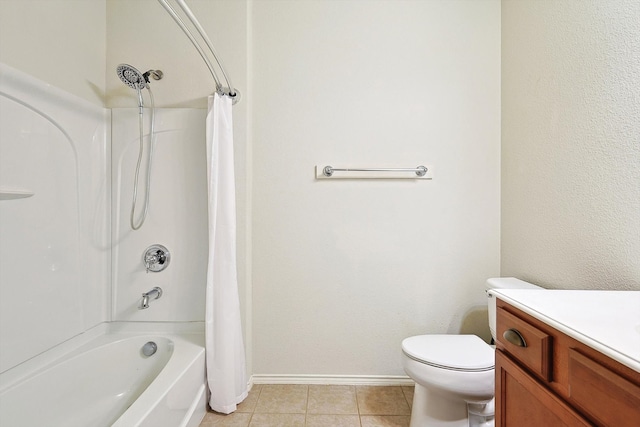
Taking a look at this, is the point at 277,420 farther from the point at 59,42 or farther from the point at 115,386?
the point at 59,42

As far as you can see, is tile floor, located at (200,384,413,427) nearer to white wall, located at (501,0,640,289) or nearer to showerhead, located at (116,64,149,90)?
white wall, located at (501,0,640,289)

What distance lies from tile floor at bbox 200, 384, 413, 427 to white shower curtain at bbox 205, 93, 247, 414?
10cm

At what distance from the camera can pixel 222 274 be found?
1.36m

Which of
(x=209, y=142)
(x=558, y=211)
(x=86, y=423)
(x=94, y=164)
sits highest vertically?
(x=209, y=142)

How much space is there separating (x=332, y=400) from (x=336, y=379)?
0.14 metres

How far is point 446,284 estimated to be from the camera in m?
1.60

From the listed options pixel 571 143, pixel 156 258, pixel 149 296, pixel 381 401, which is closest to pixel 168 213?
pixel 156 258

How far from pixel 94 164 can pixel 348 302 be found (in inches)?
66.7

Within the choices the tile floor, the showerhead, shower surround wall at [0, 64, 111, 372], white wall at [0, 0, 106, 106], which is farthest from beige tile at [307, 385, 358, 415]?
white wall at [0, 0, 106, 106]

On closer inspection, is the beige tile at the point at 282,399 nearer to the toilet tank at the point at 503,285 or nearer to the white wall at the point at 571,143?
the toilet tank at the point at 503,285

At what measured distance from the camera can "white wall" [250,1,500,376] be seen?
5.24 feet

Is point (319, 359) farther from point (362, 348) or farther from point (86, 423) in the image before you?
point (86, 423)

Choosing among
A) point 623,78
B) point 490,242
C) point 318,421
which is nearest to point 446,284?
point 490,242

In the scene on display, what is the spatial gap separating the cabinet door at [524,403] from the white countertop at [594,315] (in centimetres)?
17
